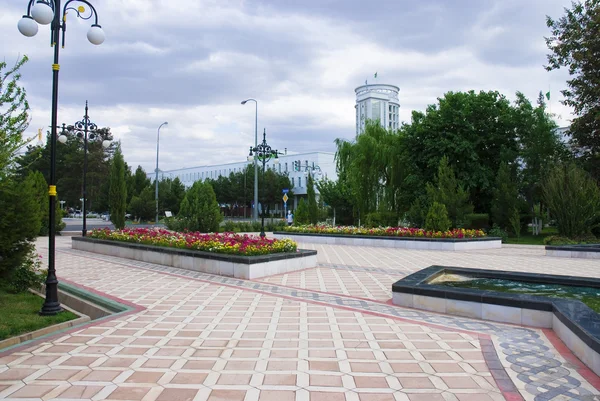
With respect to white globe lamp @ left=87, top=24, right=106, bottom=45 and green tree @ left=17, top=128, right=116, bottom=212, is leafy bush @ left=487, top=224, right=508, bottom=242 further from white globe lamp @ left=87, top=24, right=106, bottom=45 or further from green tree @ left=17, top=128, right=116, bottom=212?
green tree @ left=17, top=128, right=116, bottom=212

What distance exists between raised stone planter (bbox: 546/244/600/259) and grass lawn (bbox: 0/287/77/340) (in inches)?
595

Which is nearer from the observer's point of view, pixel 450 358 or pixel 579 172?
pixel 450 358

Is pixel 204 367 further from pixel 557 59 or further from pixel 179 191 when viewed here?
pixel 179 191

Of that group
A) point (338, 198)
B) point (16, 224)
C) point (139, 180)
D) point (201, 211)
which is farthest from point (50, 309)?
point (139, 180)

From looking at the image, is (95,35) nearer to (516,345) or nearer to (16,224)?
(16,224)

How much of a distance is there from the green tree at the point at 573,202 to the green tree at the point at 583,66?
3.90m

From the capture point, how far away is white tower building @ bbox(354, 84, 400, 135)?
67.9 m

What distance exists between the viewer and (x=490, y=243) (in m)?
18.0

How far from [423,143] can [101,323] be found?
21.7 meters

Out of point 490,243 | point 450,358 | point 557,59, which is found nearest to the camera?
point 450,358

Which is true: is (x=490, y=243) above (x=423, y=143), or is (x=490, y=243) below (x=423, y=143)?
below

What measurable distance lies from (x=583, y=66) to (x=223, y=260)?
2051 centimetres

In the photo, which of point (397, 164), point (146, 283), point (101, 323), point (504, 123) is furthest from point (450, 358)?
point (504, 123)

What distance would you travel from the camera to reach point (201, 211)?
71.4 feet
